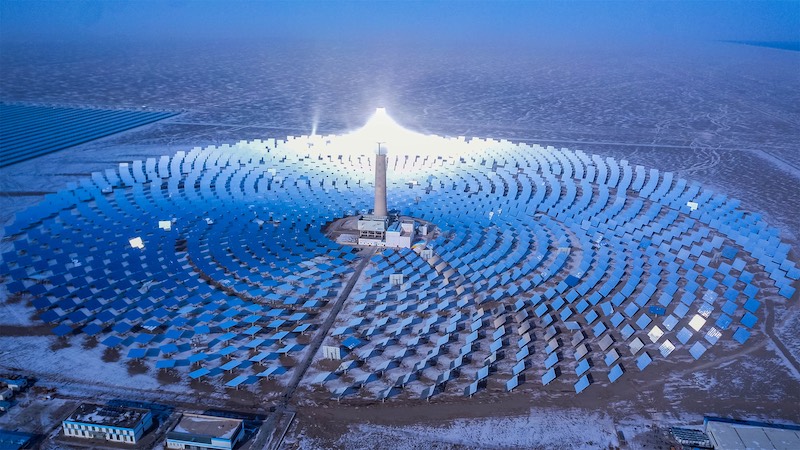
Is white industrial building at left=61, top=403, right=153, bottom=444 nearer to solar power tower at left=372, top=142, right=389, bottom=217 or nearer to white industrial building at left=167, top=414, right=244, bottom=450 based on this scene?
white industrial building at left=167, top=414, right=244, bottom=450

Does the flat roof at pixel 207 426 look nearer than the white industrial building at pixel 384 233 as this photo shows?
Yes

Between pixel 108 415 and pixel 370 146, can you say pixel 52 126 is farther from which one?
pixel 108 415

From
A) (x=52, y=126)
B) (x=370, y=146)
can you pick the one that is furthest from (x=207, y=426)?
(x=52, y=126)

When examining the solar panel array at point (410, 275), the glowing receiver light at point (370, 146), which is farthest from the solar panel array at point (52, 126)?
the glowing receiver light at point (370, 146)

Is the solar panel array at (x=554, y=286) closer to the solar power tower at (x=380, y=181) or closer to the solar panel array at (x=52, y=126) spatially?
the solar power tower at (x=380, y=181)

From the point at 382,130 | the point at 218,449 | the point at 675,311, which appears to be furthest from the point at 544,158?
the point at 218,449

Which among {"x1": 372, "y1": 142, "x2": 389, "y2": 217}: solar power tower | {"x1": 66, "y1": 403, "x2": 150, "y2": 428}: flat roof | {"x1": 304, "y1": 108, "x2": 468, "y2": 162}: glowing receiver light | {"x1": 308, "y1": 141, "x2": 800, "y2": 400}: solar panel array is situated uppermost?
{"x1": 372, "y1": 142, "x2": 389, "y2": 217}: solar power tower

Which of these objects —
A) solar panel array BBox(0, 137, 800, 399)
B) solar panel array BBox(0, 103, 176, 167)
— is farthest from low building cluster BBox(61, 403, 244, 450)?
solar panel array BBox(0, 103, 176, 167)
